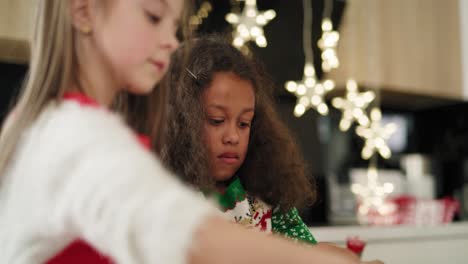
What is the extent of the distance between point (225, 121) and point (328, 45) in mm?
1447

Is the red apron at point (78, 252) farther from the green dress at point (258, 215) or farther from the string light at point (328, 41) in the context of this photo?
the string light at point (328, 41)

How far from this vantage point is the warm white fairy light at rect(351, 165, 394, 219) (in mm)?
2260

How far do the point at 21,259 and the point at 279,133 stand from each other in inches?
25.3

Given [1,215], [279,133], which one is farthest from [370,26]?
[1,215]

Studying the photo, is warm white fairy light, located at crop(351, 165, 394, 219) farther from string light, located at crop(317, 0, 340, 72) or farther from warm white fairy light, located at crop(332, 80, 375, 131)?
string light, located at crop(317, 0, 340, 72)

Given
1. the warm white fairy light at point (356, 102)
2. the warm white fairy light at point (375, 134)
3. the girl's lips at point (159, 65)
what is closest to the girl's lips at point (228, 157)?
the girl's lips at point (159, 65)

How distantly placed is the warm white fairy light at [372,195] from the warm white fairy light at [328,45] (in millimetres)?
609

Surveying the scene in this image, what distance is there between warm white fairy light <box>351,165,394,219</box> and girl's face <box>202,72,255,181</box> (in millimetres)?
1609

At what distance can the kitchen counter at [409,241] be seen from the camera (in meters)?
1.56

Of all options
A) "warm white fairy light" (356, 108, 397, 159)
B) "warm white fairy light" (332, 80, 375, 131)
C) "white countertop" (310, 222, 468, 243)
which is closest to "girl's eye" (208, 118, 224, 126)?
"white countertop" (310, 222, 468, 243)

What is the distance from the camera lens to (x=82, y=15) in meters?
0.40

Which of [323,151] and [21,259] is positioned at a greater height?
[21,259]

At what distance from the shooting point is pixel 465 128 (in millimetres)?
2764

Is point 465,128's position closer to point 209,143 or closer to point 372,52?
point 372,52
